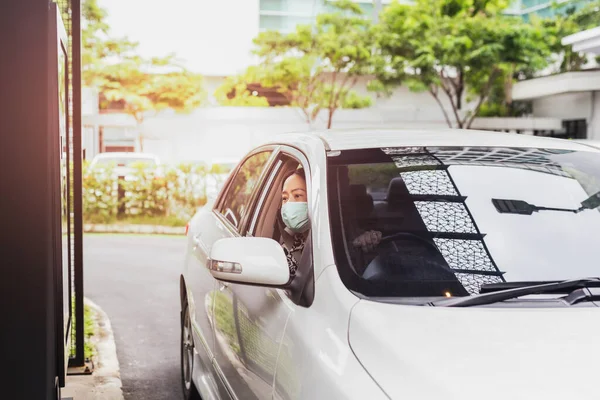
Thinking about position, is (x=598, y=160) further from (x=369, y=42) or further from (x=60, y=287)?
(x=369, y=42)

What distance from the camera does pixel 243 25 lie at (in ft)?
153

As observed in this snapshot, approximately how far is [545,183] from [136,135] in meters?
39.0

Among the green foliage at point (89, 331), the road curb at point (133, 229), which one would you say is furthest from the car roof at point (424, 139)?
the road curb at point (133, 229)

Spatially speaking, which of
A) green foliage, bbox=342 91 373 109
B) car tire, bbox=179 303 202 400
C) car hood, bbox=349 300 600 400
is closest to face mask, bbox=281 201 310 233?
car hood, bbox=349 300 600 400

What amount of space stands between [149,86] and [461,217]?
1357 inches

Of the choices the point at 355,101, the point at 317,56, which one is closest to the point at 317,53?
the point at 317,56

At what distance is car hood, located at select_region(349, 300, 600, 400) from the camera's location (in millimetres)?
2260

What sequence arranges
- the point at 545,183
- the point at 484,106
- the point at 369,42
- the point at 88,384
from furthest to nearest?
1. the point at 484,106
2. the point at 369,42
3. the point at 88,384
4. the point at 545,183

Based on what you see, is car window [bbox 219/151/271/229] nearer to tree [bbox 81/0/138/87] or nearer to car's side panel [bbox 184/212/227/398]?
car's side panel [bbox 184/212/227/398]

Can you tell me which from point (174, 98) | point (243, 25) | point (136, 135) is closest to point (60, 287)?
point (174, 98)

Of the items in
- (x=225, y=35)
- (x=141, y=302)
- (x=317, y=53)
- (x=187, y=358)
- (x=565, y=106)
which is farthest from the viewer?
(x=225, y=35)

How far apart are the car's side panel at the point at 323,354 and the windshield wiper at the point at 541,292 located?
318mm

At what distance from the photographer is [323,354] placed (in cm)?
270

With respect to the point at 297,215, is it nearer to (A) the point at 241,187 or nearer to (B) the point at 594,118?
(A) the point at 241,187
